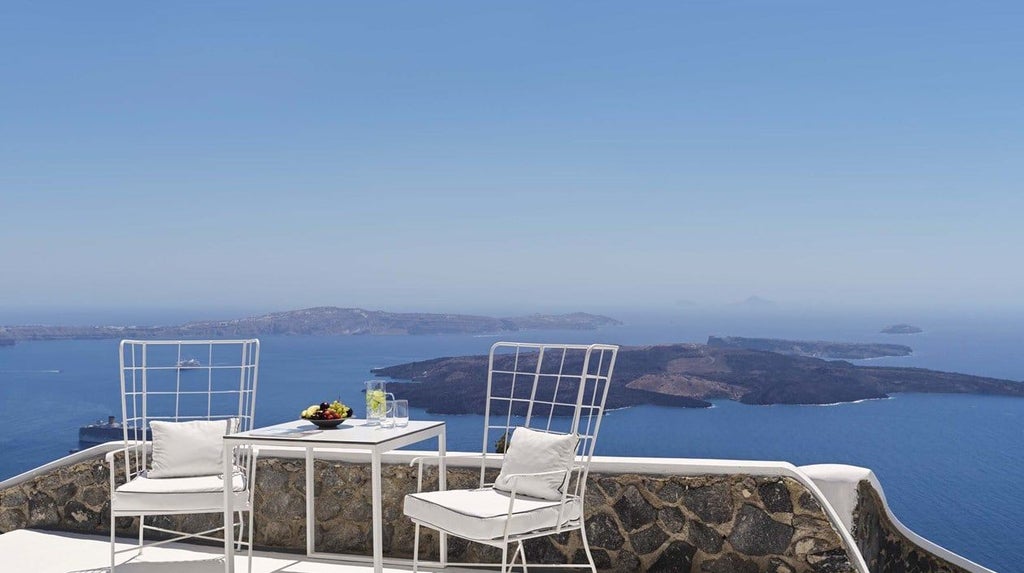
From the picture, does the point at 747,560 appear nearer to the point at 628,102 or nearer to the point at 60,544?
the point at 60,544

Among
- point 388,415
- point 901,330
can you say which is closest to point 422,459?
point 388,415

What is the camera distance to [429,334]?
89.2 ft

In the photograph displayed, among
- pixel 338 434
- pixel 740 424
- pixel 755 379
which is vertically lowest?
pixel 740 424

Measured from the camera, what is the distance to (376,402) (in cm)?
368

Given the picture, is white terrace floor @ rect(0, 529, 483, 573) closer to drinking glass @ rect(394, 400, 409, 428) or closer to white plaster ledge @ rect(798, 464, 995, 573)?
drinking glass @ rect(394, 400, 409, 428)

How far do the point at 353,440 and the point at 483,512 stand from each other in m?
0.59

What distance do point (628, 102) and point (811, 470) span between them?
80.7ft

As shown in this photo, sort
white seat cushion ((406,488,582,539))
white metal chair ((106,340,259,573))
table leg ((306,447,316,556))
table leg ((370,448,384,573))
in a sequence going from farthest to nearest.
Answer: table leg ((306,447,316,556)) → white metal chair ((106,340,259,573)) → table leg ((370,448,384,573)) → white seat cushion ((406,488,582,539))

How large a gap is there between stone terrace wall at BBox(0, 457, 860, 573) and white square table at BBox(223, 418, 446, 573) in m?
0.34

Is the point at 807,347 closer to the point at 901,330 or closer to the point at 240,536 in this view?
the point at 901,330

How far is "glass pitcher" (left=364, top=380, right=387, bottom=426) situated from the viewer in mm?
3658

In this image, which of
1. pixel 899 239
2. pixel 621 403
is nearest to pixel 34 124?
A: pixel 621 403

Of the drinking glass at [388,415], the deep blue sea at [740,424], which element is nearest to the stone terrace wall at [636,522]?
the drinking glass at [388,415]

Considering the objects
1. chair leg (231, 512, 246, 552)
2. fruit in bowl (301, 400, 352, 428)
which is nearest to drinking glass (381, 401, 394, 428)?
fruit in bowl (301, 400, 352, 428)
